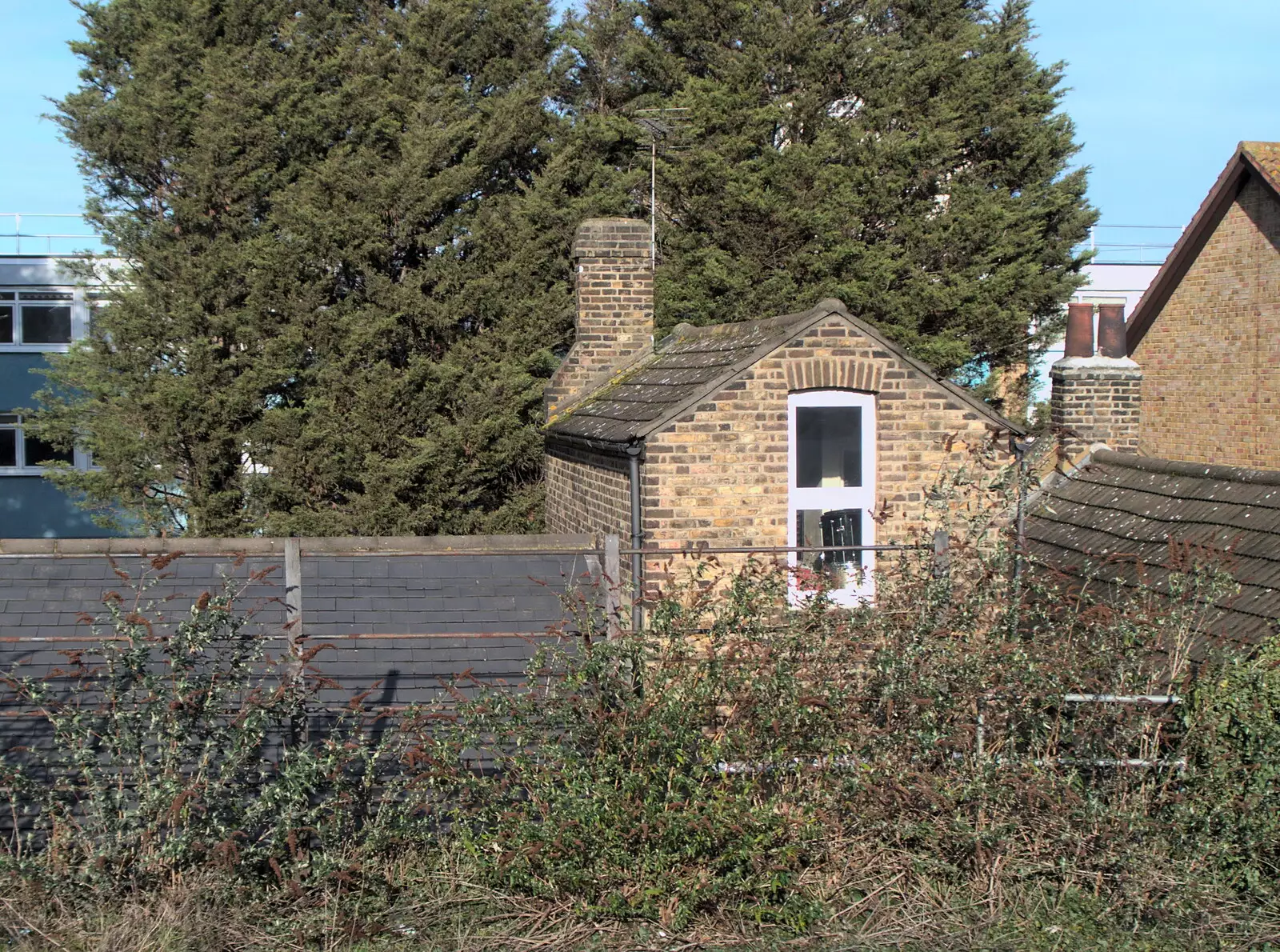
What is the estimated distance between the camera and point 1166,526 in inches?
327

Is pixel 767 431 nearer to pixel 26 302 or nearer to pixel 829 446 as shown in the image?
pixel 829 446

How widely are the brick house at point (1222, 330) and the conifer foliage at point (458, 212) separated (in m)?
2.35

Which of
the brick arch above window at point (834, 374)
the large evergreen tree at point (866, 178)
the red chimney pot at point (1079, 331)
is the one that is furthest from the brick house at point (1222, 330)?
the brick arch above window at point (834, 374)

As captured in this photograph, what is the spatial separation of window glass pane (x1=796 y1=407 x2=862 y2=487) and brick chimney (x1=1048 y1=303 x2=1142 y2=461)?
1827 millimetres

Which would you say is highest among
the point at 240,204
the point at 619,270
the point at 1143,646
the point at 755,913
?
the point at 240,204

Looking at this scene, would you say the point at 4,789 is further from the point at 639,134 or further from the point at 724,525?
the point at 639,134

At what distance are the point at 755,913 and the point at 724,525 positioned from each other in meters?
5.37

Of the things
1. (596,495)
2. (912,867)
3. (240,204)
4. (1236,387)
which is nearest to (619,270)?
(596,495)

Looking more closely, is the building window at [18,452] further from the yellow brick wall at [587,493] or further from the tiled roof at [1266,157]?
the tiled roof at [1266,157]

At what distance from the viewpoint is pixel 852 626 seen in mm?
5949

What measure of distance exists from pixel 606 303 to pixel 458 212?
242 inches

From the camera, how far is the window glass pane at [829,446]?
10.6 meters

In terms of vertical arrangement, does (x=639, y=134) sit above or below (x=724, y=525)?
above

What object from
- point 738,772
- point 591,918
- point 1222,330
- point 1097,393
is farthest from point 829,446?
point 1222,330
